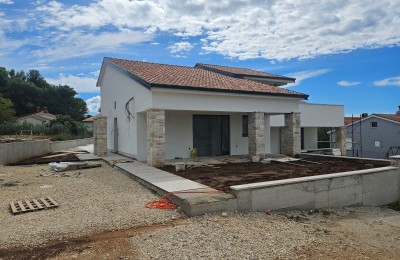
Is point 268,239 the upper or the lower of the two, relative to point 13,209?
lower

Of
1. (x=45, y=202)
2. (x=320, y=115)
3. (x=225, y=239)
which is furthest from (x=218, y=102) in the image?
(x=320, y=115)

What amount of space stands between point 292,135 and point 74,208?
1201cm

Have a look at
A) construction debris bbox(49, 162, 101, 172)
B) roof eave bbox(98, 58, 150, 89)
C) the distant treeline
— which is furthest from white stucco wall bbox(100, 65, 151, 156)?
the distant treeline

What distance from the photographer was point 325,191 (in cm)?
841

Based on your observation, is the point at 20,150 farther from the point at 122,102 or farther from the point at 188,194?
the point at 188,194

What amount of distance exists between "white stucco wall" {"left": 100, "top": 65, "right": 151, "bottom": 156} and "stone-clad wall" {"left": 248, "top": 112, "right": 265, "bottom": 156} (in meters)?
5.43

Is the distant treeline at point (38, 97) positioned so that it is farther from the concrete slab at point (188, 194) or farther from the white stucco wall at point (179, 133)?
the concrete slab at point (188, 194)

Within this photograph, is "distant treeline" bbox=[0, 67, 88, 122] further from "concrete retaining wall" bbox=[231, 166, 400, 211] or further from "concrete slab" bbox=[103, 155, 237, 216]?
"concrete retaining wall" bbox=[231, 166, 400, 211]

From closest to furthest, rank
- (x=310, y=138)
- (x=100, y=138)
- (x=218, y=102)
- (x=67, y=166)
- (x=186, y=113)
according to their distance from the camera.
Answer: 1. (x=67, y=166)
2. (x=218, y=102)
3. (x=186, y=113)
4. (x=100, y=138)
5. (x=310, y=138)

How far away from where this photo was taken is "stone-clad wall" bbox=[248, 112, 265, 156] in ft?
46.2

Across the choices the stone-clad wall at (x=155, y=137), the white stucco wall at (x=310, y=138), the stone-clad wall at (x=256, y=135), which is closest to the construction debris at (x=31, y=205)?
the stone-clad wall at (x=155, y=137)

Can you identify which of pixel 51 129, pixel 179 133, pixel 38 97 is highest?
pixel 38 97

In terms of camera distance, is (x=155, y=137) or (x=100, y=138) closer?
(x=155, y=137)

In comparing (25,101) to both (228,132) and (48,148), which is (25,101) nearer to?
(48,148)
